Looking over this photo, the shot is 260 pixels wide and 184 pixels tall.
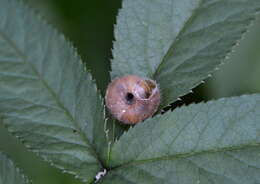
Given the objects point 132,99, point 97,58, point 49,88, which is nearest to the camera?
point 49,88

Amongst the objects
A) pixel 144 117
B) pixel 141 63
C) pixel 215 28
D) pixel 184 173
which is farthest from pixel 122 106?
pixel 215 28

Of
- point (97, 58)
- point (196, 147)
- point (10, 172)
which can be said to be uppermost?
point (196, 147)

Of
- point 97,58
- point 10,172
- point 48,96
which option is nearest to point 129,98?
point 48,96

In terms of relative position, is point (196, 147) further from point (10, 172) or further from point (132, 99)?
→ point (10, 172)

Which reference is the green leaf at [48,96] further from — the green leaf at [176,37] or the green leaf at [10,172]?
the green leaf at [176,37]

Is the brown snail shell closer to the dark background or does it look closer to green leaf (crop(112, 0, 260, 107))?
green leaf (crop(112, 0, 260, 107))
